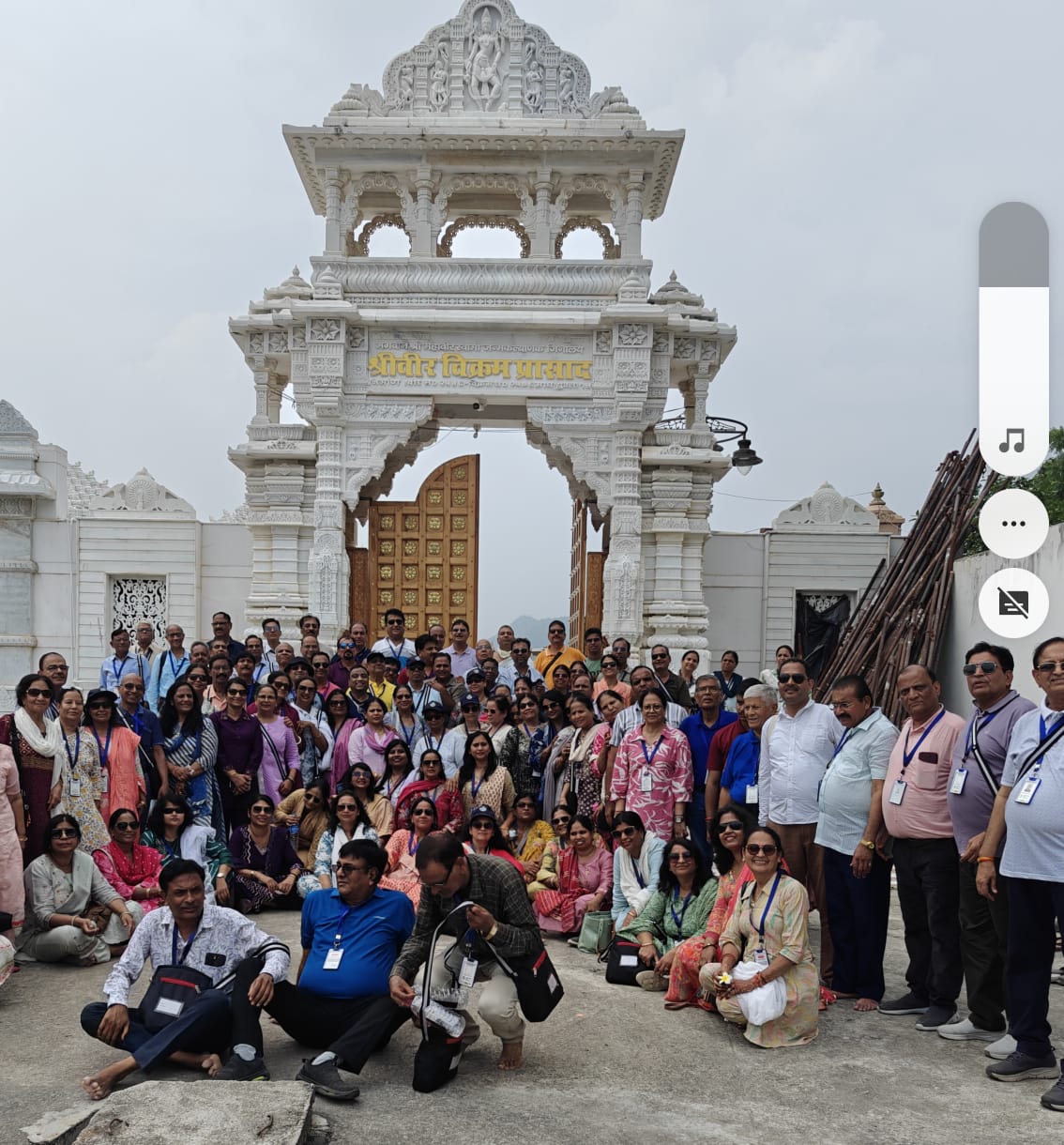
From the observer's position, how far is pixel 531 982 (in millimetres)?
4969

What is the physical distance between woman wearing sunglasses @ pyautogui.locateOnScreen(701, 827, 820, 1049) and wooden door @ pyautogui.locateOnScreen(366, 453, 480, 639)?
9.74 metres

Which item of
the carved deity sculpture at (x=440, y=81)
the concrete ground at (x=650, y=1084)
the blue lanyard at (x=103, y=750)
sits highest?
the carved deity sculpture at (x=440, y=81)

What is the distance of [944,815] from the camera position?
→ 18.2 feet

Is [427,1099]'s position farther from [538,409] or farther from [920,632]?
[538,409]

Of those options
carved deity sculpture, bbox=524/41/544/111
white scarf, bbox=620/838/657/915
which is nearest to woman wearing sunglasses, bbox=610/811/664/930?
white scarf, bbox=620/838/657/915

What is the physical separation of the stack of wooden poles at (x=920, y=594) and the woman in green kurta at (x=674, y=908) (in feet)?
18.7

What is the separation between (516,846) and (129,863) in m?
2.52

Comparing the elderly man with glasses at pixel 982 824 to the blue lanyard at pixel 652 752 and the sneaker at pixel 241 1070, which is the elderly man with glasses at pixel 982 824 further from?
the sneaker at pixel 241 1070

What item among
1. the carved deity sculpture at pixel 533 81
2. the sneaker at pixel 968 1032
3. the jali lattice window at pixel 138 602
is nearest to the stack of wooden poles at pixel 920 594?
the sneaker at pixel 968 1032

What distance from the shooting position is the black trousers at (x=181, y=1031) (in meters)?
4.71

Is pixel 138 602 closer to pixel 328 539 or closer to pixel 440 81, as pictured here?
pixel 328 539

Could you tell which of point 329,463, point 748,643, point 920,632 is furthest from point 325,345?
point 920,632

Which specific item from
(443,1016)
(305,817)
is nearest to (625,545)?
(305,817)

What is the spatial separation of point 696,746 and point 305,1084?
3983 mm
